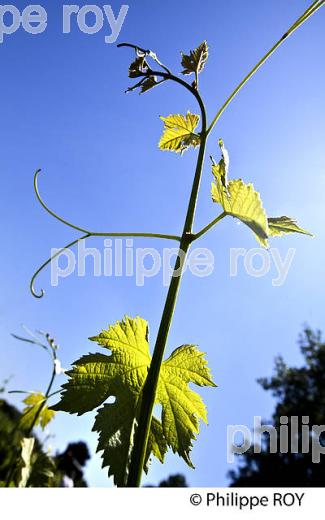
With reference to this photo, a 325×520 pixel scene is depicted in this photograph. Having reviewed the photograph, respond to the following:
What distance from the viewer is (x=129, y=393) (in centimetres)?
91

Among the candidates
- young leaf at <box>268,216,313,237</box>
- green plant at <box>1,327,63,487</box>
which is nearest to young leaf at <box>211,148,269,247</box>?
young leaf at <box>268,216,313,237</box>

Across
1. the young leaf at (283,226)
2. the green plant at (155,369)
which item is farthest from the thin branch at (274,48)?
the young leaf at (283,226)

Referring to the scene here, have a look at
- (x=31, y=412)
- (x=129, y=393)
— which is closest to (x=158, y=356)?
(x=129, y=393)

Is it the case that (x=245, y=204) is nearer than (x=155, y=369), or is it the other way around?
(x=155, y=369)

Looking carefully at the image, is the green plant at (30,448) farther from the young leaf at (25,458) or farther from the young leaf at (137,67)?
the young leaf at (137,67)

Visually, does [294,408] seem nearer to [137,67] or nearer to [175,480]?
[175,480]

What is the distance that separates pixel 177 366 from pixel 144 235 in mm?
288

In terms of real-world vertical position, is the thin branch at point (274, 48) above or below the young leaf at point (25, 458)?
above

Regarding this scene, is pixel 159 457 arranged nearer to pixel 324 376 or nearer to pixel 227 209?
pixel 227 209

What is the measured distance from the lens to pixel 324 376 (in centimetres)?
3291

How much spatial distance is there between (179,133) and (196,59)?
20cm

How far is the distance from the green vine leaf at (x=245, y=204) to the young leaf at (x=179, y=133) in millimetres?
226

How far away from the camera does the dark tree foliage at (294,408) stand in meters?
32.1
